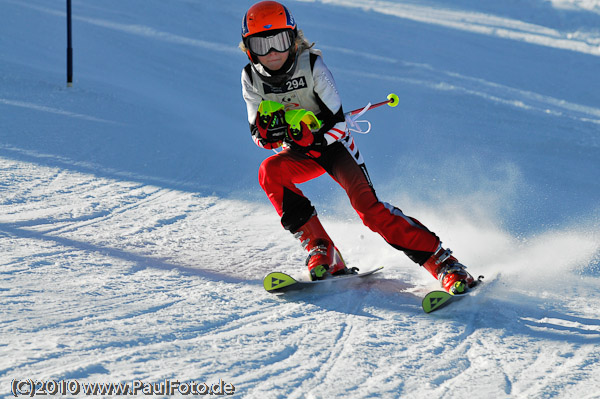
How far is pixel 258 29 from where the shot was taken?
4.09 metres

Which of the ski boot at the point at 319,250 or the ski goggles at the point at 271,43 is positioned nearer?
the ski goggles at the point at 271,43

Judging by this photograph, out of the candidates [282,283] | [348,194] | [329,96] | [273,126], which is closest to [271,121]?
[273,126]

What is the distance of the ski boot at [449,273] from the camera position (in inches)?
155

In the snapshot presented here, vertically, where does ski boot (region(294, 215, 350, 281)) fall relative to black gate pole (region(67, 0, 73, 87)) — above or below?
below

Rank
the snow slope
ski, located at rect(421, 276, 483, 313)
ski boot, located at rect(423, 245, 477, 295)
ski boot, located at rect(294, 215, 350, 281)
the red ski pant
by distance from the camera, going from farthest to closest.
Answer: ski boot, located at rect(294, 215, 350, 281), the red ski pant, ski boot, located at rect(423, 245, 477, 295), ski, located at rect(421, 276, 483, 313), the snow slope

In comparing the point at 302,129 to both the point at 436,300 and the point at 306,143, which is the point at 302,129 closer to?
the point at 306,143

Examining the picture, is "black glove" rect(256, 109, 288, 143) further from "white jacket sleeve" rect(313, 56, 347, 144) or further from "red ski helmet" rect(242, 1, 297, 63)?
"red ski helmet" rect(242, 1, 297, 63)

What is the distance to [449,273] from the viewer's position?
157 inches

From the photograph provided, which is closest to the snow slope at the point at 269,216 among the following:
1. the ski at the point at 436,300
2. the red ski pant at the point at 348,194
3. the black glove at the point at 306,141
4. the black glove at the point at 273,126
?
the ski at the point at 436,300

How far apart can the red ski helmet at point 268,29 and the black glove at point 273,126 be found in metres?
0.40

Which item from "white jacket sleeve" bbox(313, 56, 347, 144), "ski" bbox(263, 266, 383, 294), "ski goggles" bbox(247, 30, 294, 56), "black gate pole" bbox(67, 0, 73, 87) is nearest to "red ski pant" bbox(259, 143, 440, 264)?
"white jacket sleeve" bbox(313, 56, 347, 144)

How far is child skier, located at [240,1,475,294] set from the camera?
13.3 ft

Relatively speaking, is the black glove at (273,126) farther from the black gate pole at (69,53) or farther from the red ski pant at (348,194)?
the black gate pole at (69,53)

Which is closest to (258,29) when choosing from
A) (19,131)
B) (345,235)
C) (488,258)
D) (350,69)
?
(345,235)
